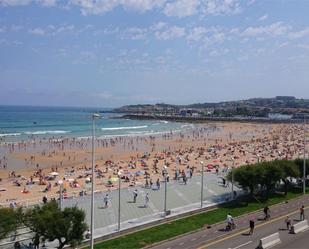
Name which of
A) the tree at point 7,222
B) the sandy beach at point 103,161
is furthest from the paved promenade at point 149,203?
the tree at point 7,222

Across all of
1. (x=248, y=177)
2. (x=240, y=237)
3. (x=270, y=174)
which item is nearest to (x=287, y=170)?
(x=270, y=174)

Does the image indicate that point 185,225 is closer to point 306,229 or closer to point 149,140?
point 306,229

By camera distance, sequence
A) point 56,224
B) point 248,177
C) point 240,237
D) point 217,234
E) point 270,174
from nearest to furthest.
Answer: point 56,224 < point 240,237 < point 217,234 < point 248,177 < point 270,174

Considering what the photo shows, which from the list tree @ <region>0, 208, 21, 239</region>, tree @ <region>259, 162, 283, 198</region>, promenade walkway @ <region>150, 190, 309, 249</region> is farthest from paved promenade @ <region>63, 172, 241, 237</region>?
tree @ <region>0, 208, 21, 239</region>

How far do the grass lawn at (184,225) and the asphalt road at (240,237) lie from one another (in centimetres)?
77

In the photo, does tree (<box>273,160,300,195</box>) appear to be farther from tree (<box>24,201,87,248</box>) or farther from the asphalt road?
tree (<box>24,201,87,248</box>)

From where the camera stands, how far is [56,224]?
71.4ft

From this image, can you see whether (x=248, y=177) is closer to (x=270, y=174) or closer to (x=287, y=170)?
(x=270, y=174)

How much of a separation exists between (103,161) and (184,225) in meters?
39.4

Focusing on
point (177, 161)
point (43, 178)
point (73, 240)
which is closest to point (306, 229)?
point (73, 240)

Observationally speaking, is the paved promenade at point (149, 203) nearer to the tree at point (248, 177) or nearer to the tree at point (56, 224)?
the tree at point (248, 177)

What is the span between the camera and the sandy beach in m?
44.7

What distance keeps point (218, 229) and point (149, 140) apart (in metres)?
72.9

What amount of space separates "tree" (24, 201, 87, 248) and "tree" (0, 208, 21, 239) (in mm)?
648
